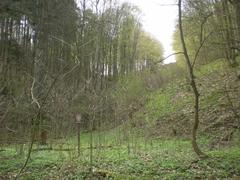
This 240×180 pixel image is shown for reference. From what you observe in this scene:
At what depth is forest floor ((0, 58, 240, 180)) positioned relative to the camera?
739 cm

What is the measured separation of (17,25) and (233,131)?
1767 cm

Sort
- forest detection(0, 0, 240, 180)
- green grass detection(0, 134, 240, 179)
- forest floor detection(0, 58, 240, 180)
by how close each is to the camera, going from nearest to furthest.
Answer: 1. green grass detection(0, 134, 240, 179)
2. forest floor detection(0, 58, 240, 180)
3. forest detection(0, 0, 240, 180)

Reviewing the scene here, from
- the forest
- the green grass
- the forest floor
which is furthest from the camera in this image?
the forest

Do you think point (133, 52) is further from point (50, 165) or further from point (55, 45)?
point (50, 165)

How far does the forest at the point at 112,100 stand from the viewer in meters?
7.72

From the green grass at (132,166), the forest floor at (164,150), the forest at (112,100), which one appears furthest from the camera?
the forest at (112,100)

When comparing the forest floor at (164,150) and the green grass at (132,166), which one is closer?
the green grass at (132,166)

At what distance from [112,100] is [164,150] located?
689 centimetres

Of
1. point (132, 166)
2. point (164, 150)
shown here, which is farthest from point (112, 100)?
point (132, 166)

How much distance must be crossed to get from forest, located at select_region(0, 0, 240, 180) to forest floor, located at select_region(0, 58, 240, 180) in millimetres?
35

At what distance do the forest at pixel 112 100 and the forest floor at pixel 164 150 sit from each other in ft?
0.11

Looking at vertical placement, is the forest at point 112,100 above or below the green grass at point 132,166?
above

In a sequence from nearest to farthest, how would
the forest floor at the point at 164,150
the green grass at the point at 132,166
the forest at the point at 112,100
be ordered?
the green grass at the point at 132,166, the forest floor at the point at 164,150, the forest at the point at 112,100

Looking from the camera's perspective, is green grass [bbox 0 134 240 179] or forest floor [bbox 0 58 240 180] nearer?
green grass [bbox 0 134 240 179]
